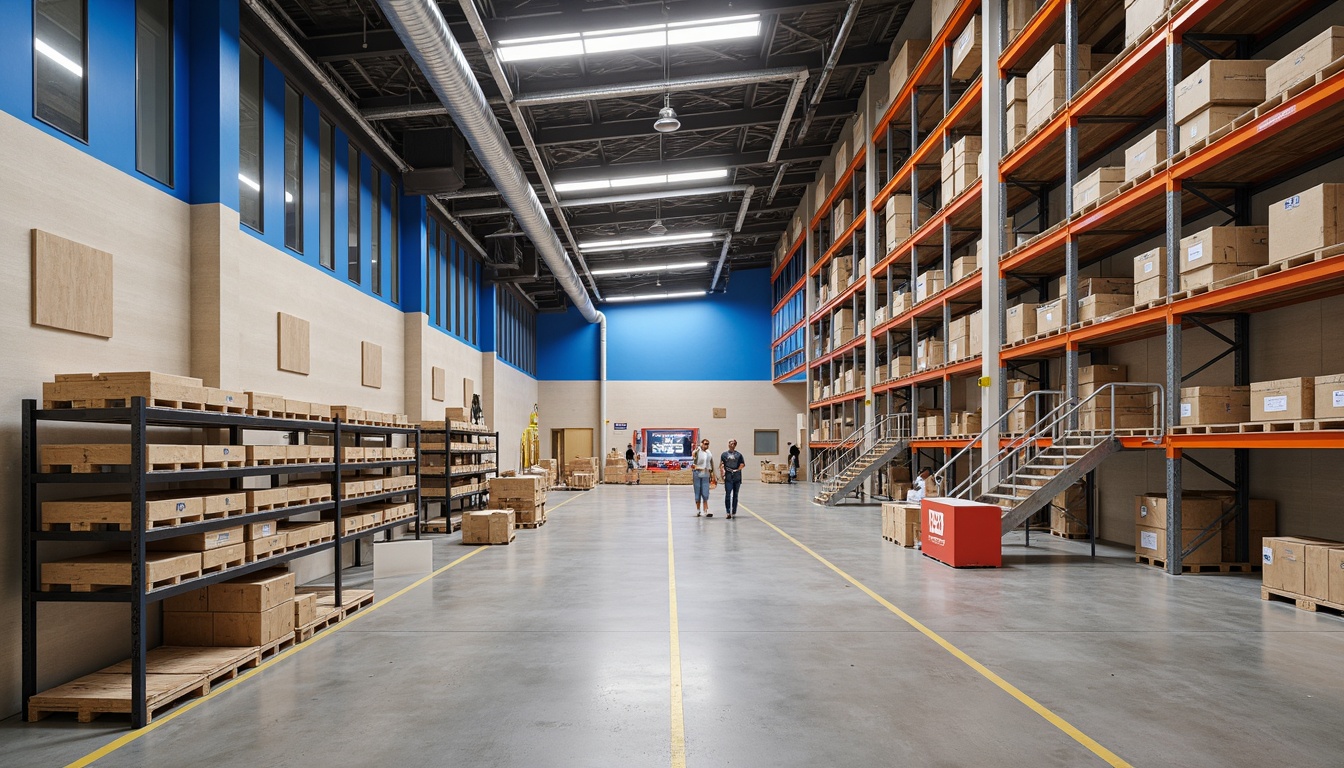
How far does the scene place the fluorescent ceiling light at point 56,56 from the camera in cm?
678

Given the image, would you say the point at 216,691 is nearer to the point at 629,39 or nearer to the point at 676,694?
the point at 676,694

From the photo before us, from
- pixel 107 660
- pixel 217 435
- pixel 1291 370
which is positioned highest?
pixel 1291 370

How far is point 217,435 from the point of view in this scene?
8.84 metres

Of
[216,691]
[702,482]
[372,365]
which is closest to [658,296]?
[702,482]

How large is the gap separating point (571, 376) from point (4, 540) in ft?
117

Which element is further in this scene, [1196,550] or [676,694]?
[1196,550]

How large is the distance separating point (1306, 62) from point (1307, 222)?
1.88m

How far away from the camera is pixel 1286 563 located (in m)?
9.09

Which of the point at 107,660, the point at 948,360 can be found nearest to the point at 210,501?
the point at 107,660

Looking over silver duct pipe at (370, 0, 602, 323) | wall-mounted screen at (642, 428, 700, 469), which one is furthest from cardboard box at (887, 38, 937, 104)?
wall-mounted screen at (642, 428, 700, 469)

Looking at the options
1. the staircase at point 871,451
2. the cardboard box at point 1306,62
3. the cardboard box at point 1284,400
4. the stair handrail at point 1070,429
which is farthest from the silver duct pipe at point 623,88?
the cardboard box at point 1284,400

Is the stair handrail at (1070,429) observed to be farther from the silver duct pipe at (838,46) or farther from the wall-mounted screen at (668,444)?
the wall-mounted screen at (668,444)

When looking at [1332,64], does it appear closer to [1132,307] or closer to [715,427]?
[1132,307]

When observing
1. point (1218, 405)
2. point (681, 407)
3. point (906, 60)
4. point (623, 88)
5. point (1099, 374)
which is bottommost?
point (681, 407)
